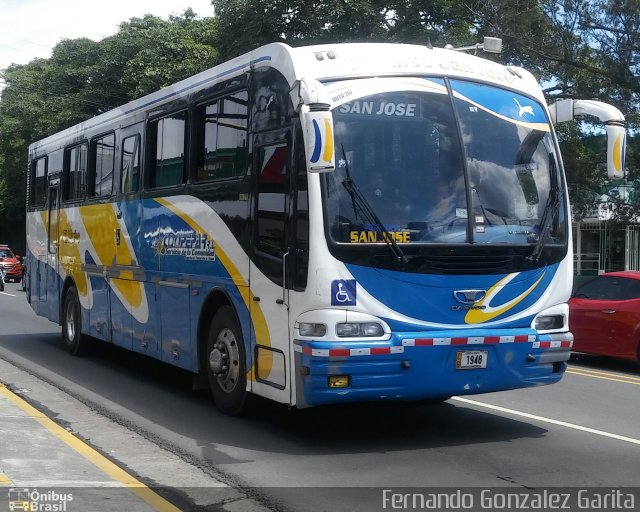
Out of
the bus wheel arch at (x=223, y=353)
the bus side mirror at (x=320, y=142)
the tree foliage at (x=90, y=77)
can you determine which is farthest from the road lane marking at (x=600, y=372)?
the tree foliage at (x=90, y=77)

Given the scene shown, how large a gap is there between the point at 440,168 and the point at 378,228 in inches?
32.1

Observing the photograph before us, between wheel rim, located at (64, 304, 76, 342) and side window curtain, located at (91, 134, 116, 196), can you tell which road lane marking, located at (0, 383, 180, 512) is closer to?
side window curtain, located at (91, 134, 116, 196)

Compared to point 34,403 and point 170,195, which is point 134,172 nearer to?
point 170,195

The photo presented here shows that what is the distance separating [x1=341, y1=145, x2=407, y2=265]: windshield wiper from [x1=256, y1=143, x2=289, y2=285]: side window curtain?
607 millimetres

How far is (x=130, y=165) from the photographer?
38.9ft

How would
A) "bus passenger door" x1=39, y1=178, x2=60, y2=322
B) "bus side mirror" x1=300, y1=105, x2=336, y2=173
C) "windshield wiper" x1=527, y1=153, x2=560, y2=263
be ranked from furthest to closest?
"bus passenger door" x1=39, y1=178, x2=60, y2=322 < "windshield wiper" x1=527, y1=153, x2=560, y2=263 < "bus side mirror" x1=300, y1=105, x2=336, y2=173

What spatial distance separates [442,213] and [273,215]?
58.5 inches

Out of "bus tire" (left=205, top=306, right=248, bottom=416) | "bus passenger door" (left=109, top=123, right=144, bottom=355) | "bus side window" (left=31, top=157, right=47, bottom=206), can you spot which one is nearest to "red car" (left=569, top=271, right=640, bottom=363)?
"bus passenger door" (left=109, top=123, right=144, bottom=355)

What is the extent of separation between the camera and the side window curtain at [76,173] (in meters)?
13.9

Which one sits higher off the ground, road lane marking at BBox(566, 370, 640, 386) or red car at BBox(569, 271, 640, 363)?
red car at BBox(569, 271, 640, 363)

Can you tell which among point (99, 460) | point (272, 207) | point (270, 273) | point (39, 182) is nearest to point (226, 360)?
point (270, 273)

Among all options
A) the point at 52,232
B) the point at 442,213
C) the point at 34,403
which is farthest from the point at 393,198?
the point at 52,232

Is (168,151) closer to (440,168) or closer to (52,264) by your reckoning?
(440,168)

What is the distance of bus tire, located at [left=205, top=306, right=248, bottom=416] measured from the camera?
882 cm
